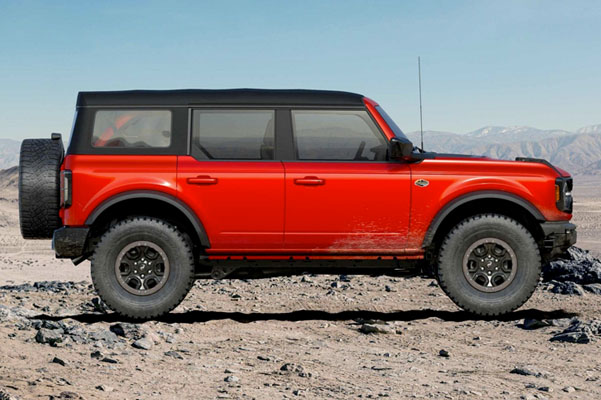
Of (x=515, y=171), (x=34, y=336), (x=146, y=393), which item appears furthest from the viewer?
(x=515, y=171)

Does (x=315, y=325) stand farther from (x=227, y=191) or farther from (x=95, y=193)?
(x=95, y=193)

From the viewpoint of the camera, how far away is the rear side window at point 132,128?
263 inches

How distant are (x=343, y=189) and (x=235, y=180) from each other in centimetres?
99

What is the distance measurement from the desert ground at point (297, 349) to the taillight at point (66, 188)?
1139mm

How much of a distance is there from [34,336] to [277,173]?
2613 millimetres

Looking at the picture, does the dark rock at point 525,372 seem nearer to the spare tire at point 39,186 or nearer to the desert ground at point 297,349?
the desert ground at point 297,349

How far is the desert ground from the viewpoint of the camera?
489 cm

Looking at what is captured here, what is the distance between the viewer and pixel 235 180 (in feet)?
21.4

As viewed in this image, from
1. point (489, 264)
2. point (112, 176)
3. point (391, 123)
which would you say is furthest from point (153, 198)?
point (489, 264)

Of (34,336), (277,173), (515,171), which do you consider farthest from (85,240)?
(515,171)

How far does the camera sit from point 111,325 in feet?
21.9

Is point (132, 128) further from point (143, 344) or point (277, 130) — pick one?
point (143, 344)

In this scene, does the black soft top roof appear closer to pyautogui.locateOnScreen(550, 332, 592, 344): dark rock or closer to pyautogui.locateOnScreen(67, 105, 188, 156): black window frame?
pyautogui.locateOnScreen(67, 105, 188, 156): black window frame

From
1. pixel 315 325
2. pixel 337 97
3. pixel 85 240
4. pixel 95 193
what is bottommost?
pixel 315 325
